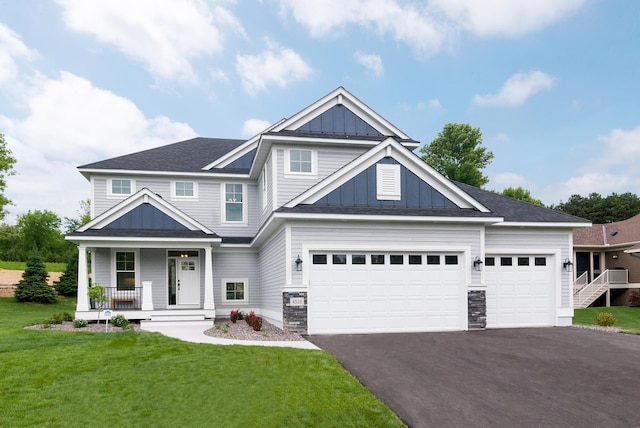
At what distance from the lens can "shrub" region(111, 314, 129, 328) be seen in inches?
538

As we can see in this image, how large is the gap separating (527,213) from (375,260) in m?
5.90

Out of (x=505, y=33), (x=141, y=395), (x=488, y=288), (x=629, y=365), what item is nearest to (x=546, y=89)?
(x=505, y=33)

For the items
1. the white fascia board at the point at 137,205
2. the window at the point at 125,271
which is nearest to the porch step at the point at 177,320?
the window at the point at 125,271

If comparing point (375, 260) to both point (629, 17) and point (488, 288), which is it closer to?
point (488, 288)

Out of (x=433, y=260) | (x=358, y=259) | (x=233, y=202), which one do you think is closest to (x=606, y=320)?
(x=433, y=260)

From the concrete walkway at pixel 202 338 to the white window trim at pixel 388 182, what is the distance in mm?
4667

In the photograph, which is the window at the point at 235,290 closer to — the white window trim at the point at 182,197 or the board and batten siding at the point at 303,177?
the white window trim at the point at 182,197

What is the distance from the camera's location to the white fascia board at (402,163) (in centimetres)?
1239

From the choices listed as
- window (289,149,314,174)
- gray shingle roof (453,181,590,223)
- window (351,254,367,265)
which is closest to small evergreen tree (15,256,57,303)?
window (289,149,314,174)

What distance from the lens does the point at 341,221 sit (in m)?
12.3

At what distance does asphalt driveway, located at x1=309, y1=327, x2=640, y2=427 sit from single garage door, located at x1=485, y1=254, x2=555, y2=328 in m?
2.01

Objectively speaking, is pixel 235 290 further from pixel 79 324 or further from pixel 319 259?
pixel 319 259

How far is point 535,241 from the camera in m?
14.3

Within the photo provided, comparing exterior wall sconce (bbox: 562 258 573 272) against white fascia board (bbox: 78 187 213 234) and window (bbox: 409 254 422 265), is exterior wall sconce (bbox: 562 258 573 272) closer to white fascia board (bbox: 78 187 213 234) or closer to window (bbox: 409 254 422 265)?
window (bbox: 409 254 422 265)
